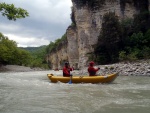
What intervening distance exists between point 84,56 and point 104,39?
22.2 ft

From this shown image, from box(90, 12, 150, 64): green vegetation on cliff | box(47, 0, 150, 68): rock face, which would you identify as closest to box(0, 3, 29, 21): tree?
box(90, 12, 150, 64): green vegetation on cliff

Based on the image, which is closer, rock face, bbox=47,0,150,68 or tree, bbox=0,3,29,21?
tree, bbox=0,3,29,21

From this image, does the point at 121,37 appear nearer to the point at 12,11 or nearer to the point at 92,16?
the point at 92,16

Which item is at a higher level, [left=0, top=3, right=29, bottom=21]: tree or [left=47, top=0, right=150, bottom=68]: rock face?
[left=47, top=0, right=150, bottom=68]: rock face

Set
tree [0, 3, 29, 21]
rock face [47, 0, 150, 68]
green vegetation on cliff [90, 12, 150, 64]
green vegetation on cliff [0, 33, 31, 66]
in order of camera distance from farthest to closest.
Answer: green vegetation on cliff [0, 33, 31, 66] → rock face [47, 0, 150, 68] → green vegetation on cliff [90, 12, 150, 64] → tree [0, 3, 29, 21]

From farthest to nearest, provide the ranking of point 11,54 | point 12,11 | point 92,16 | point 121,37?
1. point 11,54
2. point 92,16
3. point 121,37
4. point 12,11

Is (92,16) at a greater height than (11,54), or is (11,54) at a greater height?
(92,16)

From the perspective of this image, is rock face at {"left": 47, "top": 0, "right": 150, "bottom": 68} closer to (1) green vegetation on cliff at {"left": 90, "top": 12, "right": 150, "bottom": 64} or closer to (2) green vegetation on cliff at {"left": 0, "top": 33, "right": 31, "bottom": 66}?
(1) green vegetation on cliff at {"left": 90, "top": 12, "right": 150, "bottom": 64}

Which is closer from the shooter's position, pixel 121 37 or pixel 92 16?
pixel 121 37

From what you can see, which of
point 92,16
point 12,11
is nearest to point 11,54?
point 92,16

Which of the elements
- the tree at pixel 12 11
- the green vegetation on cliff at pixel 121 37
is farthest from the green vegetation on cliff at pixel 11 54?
the tree at pixel 12 11

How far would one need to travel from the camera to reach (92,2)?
4225 cm

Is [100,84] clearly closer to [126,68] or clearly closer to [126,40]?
[126,68]

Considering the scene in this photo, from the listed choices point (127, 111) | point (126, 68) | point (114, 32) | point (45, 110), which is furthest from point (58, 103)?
point (114, 32)
